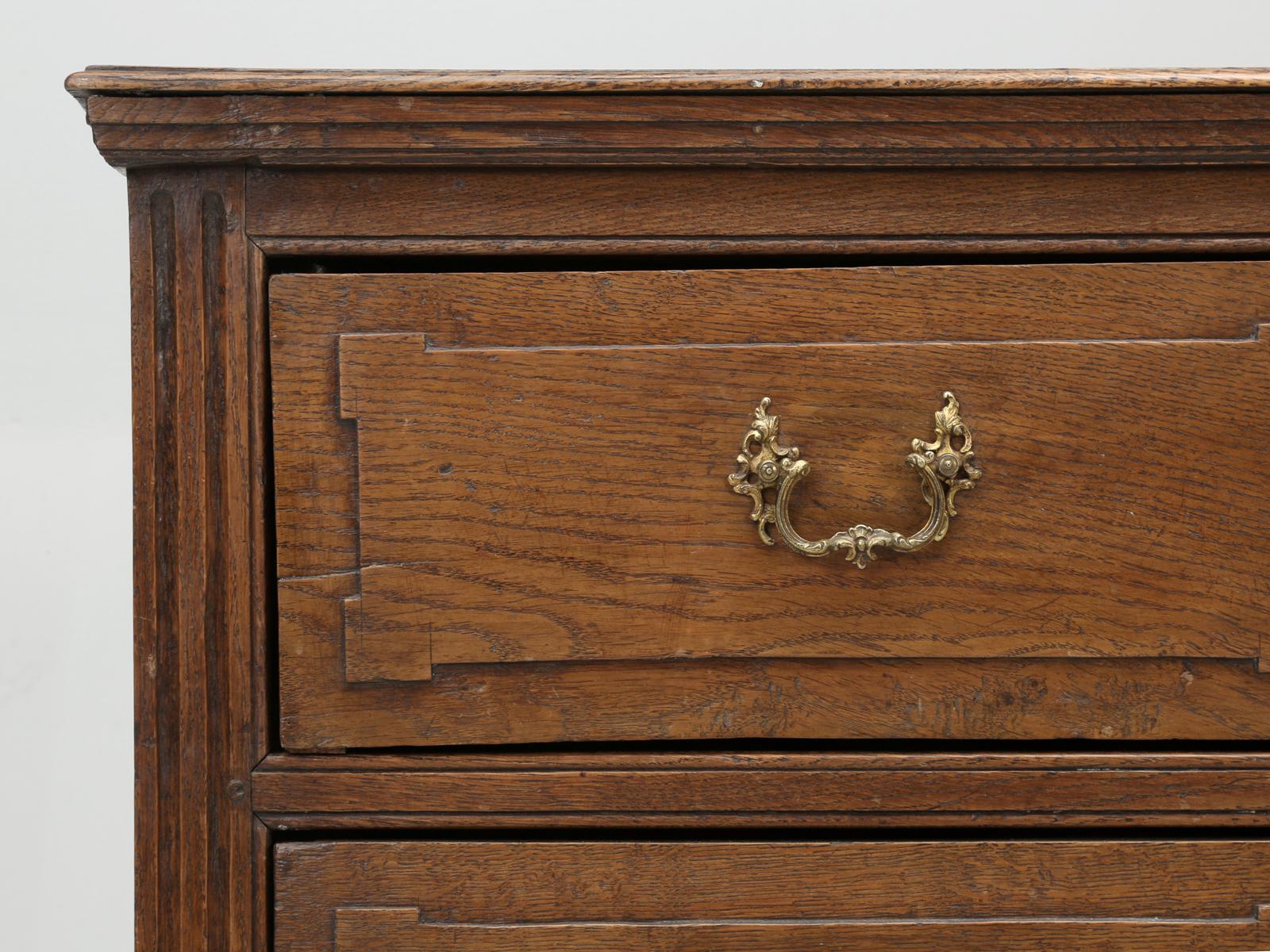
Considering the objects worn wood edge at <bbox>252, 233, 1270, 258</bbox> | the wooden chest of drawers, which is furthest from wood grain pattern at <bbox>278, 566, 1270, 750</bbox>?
worn wood edge at <bbox>252, 233, 1270, 258</bbox>

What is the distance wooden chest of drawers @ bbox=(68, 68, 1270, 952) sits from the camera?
2.06ft

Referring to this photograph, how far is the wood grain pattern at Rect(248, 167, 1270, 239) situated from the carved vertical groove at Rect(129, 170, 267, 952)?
0.14 ft

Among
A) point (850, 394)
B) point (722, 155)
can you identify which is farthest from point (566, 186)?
point (850, 394)

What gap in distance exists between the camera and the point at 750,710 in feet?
2.13

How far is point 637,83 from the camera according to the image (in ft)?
1.98

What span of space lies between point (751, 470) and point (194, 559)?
0.30m

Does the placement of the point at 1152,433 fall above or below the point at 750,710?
above

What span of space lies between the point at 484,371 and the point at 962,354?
25 cm

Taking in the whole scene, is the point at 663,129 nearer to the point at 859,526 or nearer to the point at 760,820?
the point at 859,526

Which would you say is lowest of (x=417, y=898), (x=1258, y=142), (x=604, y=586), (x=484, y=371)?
(x=417, y=898)

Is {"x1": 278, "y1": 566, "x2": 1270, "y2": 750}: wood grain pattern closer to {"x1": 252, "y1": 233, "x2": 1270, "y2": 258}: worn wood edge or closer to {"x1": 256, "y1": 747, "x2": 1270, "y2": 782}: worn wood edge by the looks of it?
{"x1": 256, "y1": 747, "x2": 1270, "y2": 782}: worn wood edge

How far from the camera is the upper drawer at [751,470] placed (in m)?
0.63

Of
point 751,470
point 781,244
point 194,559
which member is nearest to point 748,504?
point 751,470

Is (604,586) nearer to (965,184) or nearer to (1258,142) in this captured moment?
(965,184)
